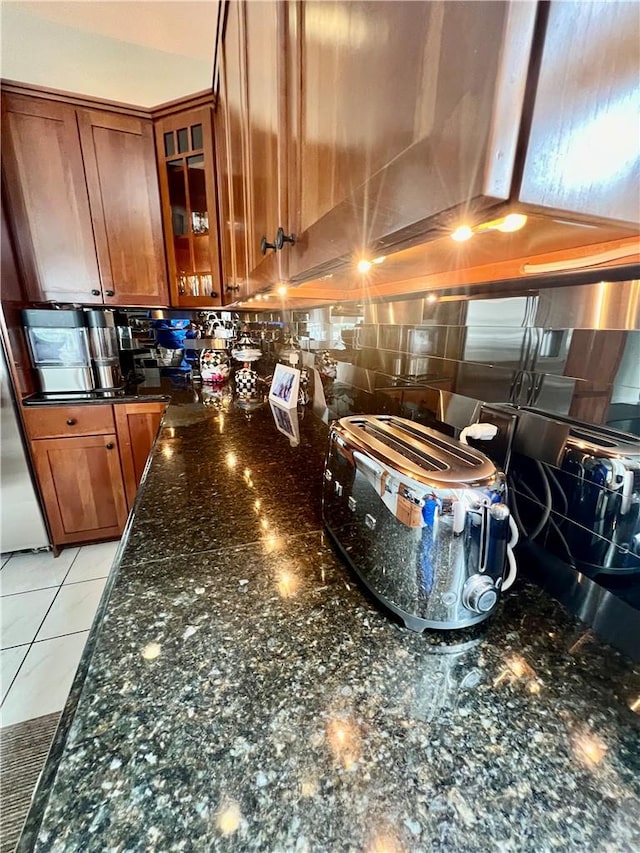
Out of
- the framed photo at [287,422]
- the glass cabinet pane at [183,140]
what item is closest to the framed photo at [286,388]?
the framed photo at [287,422]

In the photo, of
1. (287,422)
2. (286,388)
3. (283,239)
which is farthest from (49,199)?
(283,239)

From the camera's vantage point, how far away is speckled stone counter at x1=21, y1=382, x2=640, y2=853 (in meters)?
0.29

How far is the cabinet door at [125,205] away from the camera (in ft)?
Result: 6.14

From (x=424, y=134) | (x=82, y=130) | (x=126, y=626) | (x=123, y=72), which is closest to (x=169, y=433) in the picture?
(x=126, y=626)

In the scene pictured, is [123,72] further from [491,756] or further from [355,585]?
[491,756]

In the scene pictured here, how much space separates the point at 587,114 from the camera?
9.1 inches

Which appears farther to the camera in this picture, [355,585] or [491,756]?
[355,585]

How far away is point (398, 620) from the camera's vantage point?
488mm

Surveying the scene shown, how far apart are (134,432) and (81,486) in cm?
41

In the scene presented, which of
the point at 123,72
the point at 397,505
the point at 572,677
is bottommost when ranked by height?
the point at 572,677

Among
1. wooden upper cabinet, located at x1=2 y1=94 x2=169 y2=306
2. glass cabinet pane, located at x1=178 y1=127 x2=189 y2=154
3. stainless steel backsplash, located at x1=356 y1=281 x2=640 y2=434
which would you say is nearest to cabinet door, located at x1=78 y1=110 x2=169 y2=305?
wooden upper cabinet, located at x1=2 y1=94 x2=169 y2=306

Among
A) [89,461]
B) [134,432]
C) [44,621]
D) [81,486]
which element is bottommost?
[44,621]

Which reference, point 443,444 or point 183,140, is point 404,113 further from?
point 183,140

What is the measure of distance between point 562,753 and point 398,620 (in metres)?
0.20
